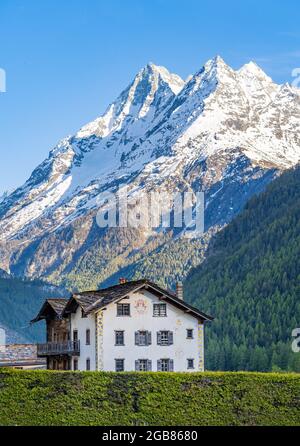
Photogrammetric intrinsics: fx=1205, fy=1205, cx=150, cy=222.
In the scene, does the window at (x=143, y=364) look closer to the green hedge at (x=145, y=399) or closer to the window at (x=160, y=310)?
the window at (x=160, y=310)

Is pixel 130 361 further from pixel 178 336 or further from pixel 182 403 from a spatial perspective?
pixel 182 403

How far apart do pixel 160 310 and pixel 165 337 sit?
3.31 metres

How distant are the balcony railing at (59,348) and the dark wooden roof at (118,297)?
177 inches

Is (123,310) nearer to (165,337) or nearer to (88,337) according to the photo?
(88,337)

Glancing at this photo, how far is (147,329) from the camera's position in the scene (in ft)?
458

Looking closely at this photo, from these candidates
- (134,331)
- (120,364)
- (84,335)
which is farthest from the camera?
(84,335)

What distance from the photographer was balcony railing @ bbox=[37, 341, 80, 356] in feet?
465

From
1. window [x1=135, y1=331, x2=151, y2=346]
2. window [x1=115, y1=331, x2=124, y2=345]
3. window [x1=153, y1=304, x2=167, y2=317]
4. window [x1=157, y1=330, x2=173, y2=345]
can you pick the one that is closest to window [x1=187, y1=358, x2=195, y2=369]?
window [x1=157, y1=330, x2=173, y2=345]

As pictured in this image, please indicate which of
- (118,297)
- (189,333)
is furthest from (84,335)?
(189,333)

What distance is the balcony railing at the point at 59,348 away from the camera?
A: 142 m

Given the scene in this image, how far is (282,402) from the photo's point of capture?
112 metres
